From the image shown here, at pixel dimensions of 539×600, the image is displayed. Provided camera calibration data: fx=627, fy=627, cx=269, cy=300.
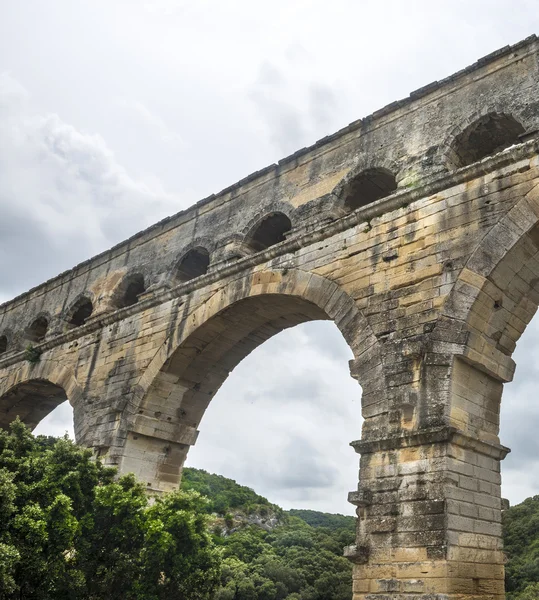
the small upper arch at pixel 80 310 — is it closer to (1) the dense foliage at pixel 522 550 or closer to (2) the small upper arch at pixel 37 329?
(2) the small upper arch at pixel 37 329

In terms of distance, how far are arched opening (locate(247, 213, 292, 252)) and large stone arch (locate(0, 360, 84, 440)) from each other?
428 cm

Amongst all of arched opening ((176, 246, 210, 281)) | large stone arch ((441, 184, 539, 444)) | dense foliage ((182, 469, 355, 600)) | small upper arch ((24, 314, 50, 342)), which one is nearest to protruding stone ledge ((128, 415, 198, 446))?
arched opening ((176, 246, 210, 281))

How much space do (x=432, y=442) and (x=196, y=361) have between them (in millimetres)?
5012

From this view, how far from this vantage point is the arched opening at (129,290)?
1252cm

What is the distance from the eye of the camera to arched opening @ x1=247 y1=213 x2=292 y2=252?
408 inches

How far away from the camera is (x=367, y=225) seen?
7.99m

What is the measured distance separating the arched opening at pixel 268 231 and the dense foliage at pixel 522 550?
12195 mm

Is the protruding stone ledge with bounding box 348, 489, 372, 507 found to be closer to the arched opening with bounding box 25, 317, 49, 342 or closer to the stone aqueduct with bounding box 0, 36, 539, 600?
the stone aqueduct with bounding box 0, 36, 539, 600

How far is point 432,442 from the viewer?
5.93 metres

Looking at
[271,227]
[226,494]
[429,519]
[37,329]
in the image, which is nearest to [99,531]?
[429,519]

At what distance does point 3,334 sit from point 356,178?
35.0 feet

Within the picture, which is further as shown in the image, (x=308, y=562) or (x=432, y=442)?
(x=308, y=562)

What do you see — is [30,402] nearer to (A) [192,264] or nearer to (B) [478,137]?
(A) [192,264]

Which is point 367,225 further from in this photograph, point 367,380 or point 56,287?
point 56,287
